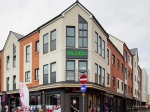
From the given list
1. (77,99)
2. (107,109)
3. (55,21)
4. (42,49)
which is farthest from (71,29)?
(107,109)

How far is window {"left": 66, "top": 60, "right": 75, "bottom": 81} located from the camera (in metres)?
23.0

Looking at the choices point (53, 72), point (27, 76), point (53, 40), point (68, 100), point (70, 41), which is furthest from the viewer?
point (27, 76)

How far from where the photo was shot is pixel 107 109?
1190 inches

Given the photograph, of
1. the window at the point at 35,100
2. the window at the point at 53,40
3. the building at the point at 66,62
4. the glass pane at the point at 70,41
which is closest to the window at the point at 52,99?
the building at the point at 66,62

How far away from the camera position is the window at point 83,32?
23.7 meters

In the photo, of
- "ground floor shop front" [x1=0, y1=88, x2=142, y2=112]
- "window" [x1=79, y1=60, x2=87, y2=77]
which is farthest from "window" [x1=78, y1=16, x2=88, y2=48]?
"ground floor shop front" [x1=0, y1=88, x2=142, y2=112]

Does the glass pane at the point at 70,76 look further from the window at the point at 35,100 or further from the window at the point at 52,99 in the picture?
the window at the point at 35,100

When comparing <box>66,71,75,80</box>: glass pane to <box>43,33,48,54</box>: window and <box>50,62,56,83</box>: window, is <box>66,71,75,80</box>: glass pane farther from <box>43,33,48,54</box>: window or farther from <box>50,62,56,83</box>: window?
<box>43,33,48,54</box>: window

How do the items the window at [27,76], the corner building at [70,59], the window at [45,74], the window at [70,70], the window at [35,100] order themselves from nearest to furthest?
1. the corner building at [70,59]
2. the window at [70,70]
3. the window at [45,74]
4. the window at [35,100]
5. the window at [27,76]

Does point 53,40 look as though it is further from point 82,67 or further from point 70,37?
point 82,67

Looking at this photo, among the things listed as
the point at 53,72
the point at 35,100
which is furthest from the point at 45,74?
the point at 35,100

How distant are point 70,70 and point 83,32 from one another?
3595mm

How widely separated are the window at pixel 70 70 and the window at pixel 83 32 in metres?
1.87

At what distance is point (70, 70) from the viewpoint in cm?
2316
